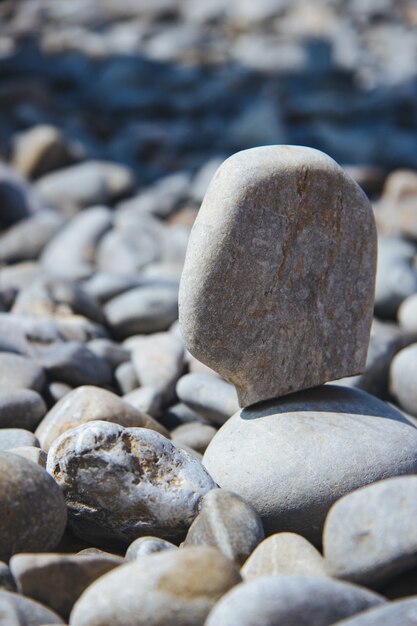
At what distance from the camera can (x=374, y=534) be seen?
2.29m

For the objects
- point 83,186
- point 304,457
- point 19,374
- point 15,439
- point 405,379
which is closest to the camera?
point 304,457

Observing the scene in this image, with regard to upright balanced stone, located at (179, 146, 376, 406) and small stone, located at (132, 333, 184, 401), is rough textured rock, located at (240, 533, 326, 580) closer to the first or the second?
upright balanced stone, located at (179, 146, 376, 406)

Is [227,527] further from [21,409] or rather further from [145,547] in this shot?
[21,409]

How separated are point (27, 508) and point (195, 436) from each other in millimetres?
1317

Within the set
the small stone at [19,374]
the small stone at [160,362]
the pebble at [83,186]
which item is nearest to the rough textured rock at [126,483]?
the small stone at [19,374]

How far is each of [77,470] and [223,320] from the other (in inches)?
29.3

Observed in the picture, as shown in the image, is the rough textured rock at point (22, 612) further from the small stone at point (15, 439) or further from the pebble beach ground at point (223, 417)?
the small stone at point (15, 439)

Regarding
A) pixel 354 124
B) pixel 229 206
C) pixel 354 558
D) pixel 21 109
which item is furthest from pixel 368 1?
pixel 354 558

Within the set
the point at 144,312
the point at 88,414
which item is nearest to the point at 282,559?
the point at 88,414

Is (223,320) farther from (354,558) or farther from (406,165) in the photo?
(406,165)

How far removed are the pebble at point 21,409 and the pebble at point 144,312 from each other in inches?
64.7

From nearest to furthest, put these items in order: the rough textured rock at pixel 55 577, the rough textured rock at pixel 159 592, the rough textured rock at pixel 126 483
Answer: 1. the rough textured rock at pixel 159 592
2. the rough textured rock at pixel 55 577
3. the rough textured rock at pixel 126 483

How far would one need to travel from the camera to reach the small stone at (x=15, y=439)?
10.9ft

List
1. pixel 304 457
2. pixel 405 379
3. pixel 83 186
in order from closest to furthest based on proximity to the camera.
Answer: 1. pixel 304 457
2. pixel 405 379
3. pixel 83 186
